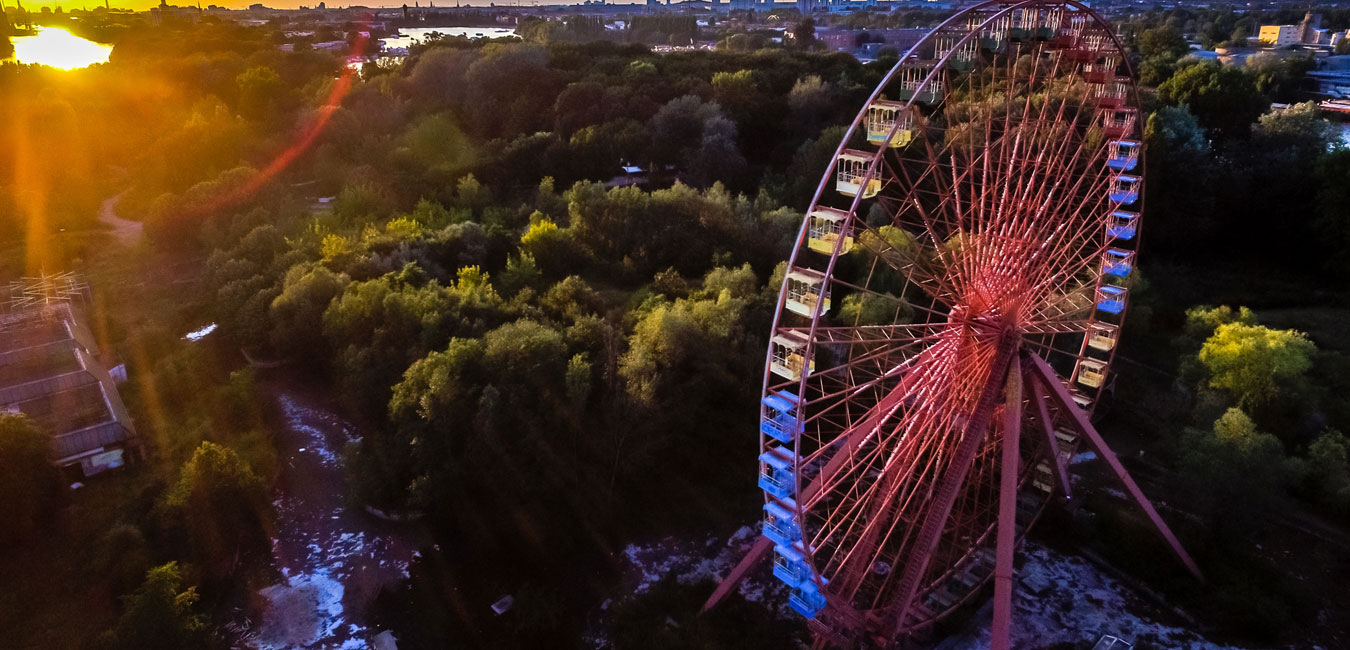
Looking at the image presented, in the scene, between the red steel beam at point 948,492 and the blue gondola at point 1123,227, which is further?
the blue gondola at point 1123,227

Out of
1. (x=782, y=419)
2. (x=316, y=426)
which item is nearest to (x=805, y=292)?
(x=782, y=419)

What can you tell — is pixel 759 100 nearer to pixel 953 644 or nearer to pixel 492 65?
pixel 492 65

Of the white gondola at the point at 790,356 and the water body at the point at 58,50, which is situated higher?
the water body at the point at 58,50

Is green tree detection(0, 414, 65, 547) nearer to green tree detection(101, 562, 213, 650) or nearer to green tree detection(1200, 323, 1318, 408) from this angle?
green tree detection(101, 562, 213, 650)

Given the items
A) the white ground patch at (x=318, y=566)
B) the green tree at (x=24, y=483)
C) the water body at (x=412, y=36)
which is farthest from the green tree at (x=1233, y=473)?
the water body at (x=412, y=36)

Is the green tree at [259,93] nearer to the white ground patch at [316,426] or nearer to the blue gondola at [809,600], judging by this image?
the white ground patch at [316,426]

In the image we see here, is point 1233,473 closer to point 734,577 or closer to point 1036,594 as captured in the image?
point 1036,594

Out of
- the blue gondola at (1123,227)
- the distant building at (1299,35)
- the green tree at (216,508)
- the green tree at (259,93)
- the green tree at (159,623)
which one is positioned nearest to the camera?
the green tree at (159,623)
